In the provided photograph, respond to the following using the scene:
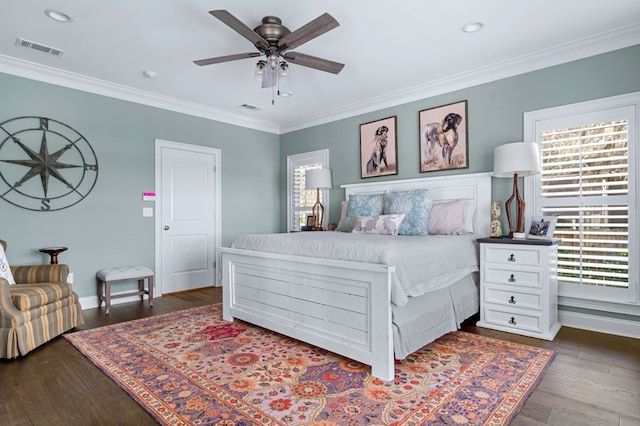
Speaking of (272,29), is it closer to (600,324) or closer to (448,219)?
(448,219)

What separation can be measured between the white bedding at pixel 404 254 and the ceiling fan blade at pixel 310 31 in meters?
1.48

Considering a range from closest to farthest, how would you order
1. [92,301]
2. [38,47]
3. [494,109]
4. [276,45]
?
[276,45] < [38,47] < [494,109] < [92,301]

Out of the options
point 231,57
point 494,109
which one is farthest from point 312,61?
point 494,109

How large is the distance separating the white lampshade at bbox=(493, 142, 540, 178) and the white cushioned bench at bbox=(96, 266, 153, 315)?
3.99 meters

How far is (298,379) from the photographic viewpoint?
224 centimetres

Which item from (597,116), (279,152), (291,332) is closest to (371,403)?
(291,332)

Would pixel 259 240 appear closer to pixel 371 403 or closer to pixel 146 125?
pixel 371 403

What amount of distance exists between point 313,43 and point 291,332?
99.8 inches

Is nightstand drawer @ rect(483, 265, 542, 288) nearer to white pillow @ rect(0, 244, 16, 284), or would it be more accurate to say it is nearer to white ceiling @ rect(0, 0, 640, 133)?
white ceiling @ rect(0, 0, 640, 133)

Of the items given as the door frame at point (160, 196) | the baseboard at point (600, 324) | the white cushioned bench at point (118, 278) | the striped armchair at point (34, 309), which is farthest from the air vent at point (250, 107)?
the baseboard at point (600, 324)

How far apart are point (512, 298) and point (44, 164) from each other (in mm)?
4873

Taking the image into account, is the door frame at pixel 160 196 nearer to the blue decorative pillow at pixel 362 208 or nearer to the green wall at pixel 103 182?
the green wall at pixel 103 182

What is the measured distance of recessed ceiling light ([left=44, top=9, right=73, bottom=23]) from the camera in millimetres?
2720

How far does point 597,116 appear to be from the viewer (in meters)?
3.18
